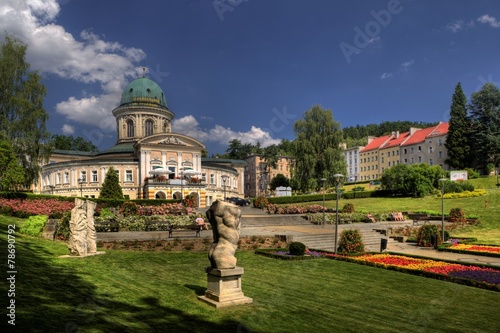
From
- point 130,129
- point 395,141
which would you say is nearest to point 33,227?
point 130,129

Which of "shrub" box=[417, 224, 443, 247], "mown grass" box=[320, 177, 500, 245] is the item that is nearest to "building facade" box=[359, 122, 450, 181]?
"mown grass" box=[320, 177, 500, 245]

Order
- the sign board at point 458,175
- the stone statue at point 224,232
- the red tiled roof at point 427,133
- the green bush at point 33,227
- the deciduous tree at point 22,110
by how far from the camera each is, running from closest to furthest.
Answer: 1. the stone statue at point 224,232
2. the green bush at point 33,227
3. the deciduous tree at point 22,110
4. the sign board at point 458,175
5. the red tiled roof at point 427,133

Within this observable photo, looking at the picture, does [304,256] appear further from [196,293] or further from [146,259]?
[196,293]

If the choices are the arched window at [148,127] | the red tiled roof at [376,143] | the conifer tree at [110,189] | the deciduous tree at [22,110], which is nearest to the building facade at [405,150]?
the red tiled roof at [376,143]

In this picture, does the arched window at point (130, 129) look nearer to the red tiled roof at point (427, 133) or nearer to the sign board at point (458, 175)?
the sign board at point (458, 175)

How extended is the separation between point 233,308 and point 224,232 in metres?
1.73

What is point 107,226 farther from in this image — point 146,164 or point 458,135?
point 458,135

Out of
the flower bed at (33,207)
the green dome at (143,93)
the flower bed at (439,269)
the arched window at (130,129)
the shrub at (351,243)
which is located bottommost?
the flower bed at (439,269)

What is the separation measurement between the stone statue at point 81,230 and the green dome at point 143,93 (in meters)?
56.9

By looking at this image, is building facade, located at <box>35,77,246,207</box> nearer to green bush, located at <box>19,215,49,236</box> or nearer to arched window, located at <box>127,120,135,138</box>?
arched window, located at <box>127,120,135,138</box>

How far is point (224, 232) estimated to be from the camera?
8977 millimetres

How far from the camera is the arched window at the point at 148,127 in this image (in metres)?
67.6

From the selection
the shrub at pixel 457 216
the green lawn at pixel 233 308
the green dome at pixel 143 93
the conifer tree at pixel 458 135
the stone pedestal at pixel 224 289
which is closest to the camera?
the green lawn at pixel 233 308

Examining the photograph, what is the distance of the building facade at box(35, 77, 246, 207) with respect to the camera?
55.5 metres
